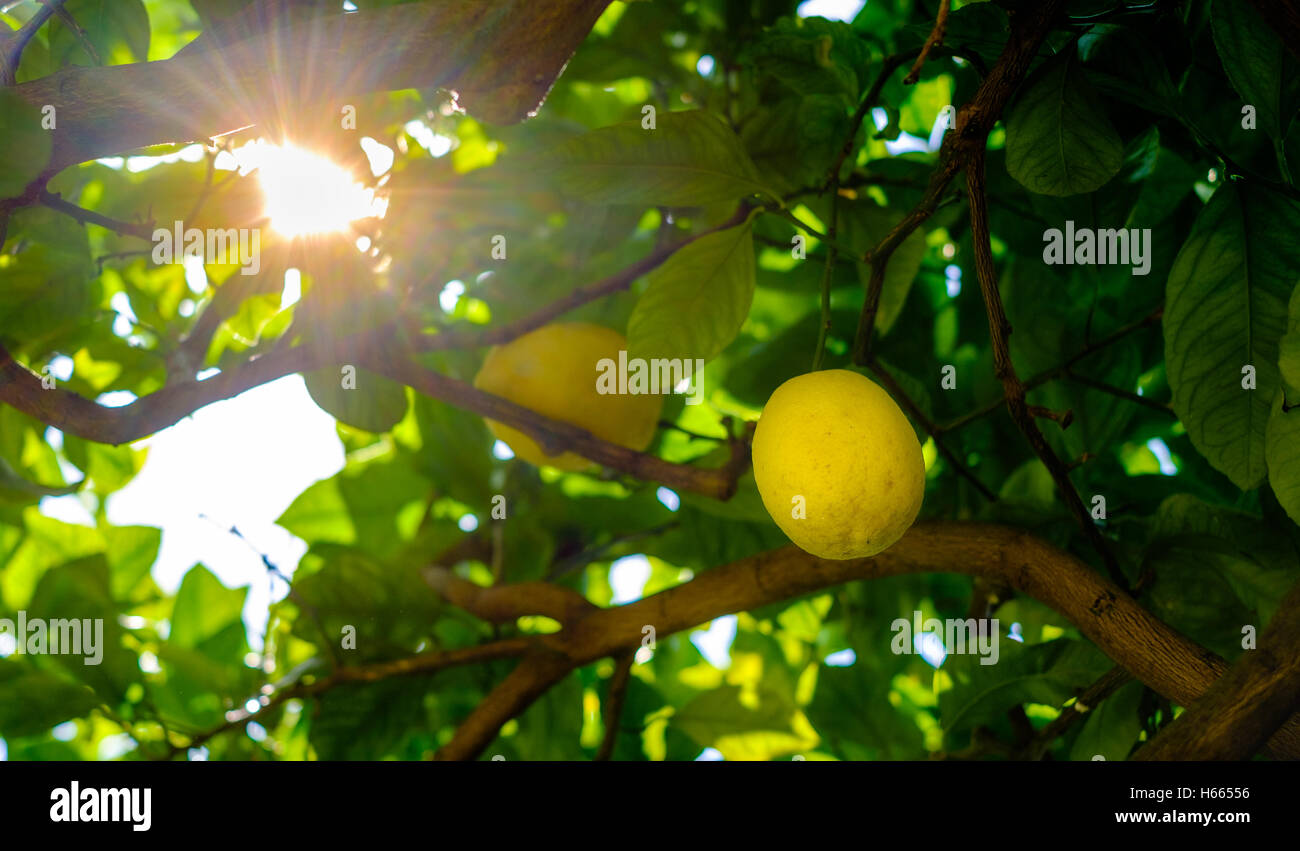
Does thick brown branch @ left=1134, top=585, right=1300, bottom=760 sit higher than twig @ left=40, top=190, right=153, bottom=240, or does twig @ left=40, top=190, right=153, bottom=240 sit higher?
twig @ left=40, top=190, right=153, bottom=240

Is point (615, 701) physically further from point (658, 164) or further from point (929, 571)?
point (658, 164)

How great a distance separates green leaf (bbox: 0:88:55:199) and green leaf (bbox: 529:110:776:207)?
1.21 feet

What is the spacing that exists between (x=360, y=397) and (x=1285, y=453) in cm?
94

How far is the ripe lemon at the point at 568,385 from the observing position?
3.84ft

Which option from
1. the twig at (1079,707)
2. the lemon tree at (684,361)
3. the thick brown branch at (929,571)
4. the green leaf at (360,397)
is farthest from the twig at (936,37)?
the green leaf at (360,397)

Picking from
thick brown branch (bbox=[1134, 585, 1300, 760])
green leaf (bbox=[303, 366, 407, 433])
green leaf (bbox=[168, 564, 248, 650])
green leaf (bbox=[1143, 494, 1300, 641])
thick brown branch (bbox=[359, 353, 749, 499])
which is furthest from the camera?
green leaf (bbox=[168, 564, 248, 650])

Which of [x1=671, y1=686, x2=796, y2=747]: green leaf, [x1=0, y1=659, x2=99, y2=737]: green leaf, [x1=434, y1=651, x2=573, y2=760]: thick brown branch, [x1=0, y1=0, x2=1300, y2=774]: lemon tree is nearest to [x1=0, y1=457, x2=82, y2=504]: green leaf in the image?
[x1=0, y1=0, x2=1300, y2=774]: lemon tree

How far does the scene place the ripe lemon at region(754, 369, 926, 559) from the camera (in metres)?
0.68

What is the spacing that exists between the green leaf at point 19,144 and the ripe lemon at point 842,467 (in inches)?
23.0

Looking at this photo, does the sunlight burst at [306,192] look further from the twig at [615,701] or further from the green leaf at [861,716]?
the green leaf at [861,716]

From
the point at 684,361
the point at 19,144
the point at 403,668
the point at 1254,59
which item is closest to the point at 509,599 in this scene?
the point at 403,668

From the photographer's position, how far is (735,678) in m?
1.66

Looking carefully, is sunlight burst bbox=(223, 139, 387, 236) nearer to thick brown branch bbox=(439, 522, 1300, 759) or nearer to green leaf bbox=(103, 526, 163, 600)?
thick brown branch bbox=(439, 522, 1300, 759)
